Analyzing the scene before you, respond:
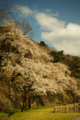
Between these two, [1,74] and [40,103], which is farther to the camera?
[40,103]

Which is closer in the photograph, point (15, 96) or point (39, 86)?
point (39, 86)

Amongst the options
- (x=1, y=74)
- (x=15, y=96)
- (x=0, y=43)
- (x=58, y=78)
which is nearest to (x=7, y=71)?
(x=1, y=74)

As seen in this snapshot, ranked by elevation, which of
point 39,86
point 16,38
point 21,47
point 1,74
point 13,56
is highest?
point 16,38

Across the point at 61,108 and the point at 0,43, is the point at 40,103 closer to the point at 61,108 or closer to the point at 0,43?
the point at 61,108

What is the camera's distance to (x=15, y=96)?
14906 millimetres

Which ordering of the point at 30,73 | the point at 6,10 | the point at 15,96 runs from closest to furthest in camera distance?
the point at 6,10 < the point at 30,73 < the point at 15,96

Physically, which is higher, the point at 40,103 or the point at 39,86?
the point at 39,86

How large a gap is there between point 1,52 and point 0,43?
1448 mm

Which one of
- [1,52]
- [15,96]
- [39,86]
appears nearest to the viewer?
[39,86]

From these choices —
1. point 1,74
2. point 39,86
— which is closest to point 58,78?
point 39,86

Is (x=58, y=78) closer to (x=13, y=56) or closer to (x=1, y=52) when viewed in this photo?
(x=13, y=56)

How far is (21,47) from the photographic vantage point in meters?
16.8

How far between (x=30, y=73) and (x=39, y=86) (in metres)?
2.36

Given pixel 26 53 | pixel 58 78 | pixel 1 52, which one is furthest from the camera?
pixel 58 78
